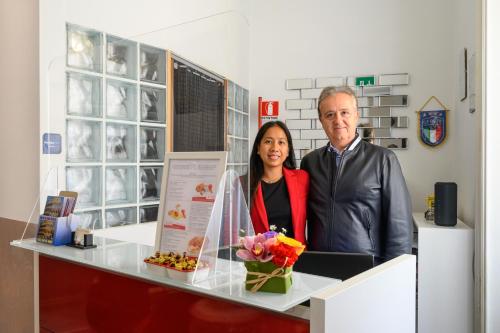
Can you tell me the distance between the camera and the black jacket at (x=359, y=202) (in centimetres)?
173

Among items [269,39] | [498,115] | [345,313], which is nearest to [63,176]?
[345,313]

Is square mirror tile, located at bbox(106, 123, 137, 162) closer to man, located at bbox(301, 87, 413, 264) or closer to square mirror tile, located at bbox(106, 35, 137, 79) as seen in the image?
square mirror tile, located at bbox(106, 35, 137, 79)

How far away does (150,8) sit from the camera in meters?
2.42

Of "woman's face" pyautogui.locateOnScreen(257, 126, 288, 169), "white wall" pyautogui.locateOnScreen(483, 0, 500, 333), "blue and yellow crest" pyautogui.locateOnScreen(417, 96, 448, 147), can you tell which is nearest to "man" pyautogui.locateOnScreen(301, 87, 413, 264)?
"woman's face" pyautogui.locateOnScreen(257, 126, 288, 169)

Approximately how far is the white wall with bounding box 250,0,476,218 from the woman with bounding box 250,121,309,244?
2.16 metres

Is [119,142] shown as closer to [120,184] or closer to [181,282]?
[120,184]

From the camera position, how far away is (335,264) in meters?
1.21

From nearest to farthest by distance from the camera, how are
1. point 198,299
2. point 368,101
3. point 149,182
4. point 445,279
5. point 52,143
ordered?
point 198,299 → point 149,182 → point 52,143 → point 445,279 → point 368,101

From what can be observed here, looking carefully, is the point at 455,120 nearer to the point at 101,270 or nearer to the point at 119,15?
the point at 119,15

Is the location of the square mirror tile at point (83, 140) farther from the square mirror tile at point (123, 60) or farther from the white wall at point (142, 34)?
the square mirror tile at point (123, 60)

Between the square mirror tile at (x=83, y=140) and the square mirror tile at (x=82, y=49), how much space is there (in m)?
0.26

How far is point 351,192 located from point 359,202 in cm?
6

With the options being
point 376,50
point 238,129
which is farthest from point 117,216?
point 376,50

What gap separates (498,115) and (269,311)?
6.56 ft
